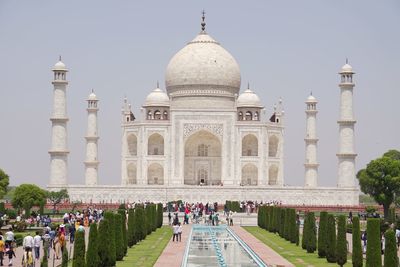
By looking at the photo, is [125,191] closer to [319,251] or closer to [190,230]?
[190,230]

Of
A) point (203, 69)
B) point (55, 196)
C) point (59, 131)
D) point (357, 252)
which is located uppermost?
point (203, 69)

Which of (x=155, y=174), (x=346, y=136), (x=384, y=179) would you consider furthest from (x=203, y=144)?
(x=384, y=179)

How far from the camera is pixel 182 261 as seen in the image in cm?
1689

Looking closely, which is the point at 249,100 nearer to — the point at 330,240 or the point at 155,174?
the point at 155,174

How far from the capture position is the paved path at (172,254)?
16547 mm

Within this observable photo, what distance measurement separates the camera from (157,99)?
42750 mm

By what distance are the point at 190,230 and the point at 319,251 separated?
856 cm

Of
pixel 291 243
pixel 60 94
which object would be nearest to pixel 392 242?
pixel 291 243

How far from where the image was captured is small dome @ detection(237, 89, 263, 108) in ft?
140

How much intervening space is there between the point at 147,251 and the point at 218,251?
1.48m

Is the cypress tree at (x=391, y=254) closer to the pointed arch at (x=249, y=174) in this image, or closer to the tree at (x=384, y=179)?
the tree at (x=384, y=179)

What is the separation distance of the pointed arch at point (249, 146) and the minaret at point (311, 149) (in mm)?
2274

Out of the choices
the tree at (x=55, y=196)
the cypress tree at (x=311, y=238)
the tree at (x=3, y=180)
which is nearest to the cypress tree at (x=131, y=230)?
the cypress tree at (x=311, y=238)

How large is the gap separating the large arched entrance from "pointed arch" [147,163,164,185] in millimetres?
1165
